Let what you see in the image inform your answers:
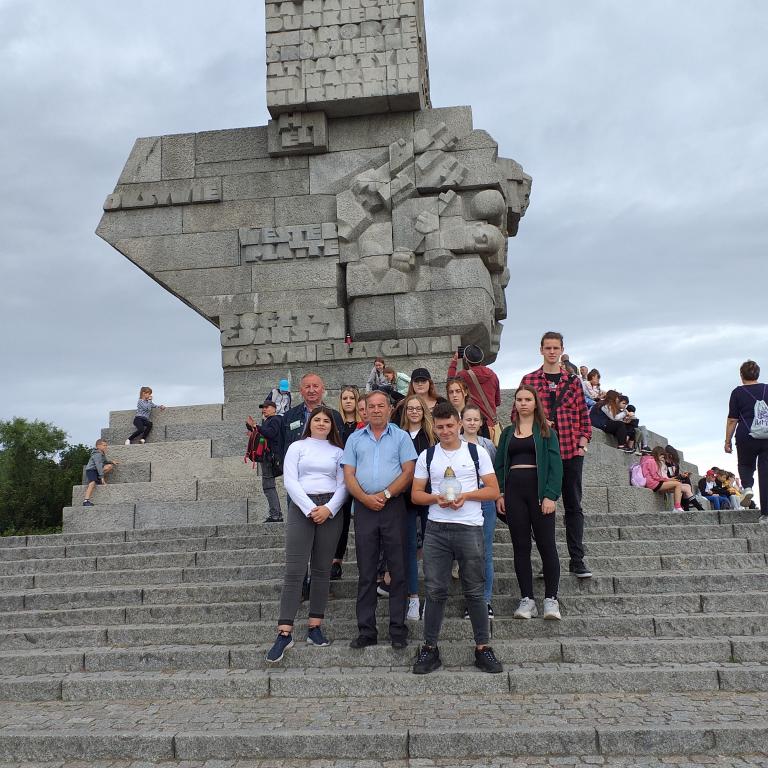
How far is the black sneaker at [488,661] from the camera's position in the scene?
5497 mm

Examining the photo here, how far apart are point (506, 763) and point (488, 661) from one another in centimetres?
103

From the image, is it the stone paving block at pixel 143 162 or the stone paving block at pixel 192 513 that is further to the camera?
the stone paving block at pixel 143 162

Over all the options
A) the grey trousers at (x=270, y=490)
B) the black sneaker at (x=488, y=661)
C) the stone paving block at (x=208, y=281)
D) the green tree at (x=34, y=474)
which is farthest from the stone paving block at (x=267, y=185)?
the green tree at (x=34, y=474)

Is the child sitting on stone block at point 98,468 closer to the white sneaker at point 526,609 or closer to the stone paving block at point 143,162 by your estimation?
the stone paving block at point 143,162

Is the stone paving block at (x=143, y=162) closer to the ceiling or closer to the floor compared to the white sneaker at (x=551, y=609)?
closer to the ceiling

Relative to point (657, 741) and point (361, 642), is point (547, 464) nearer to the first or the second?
point (361, 642)

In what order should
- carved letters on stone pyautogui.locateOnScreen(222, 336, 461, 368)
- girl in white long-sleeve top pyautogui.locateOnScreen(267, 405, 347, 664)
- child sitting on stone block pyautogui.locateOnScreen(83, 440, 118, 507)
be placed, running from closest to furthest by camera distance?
girl in white long-sleeve top pyautogui.locateOnScreen(267, 405, 347, 664) → child sitting on stone block pyautogui.locateOnScreen(83, 440, 118, 507) → carved letters on stone pyautogui.locateOnScreen(222, 336, 461, 368)

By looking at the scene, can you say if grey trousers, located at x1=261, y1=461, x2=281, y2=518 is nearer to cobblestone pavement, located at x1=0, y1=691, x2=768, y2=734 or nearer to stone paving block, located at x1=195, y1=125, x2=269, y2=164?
cobblestone pavement, located at x1=0, y1=691, x2=768, y2=734

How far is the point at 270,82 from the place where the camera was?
13.8 meters

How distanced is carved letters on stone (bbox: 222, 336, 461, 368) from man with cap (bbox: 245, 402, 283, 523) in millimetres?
3306

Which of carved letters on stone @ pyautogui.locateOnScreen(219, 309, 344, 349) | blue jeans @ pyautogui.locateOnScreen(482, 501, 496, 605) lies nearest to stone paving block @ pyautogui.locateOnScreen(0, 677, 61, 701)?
blue jeans @ pyautogui.locateOnScreen(482, 501, 496, 605)

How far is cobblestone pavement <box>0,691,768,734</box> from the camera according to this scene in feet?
15.9

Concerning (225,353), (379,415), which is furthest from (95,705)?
(225,353)

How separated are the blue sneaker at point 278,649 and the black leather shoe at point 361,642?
44 centimetres
